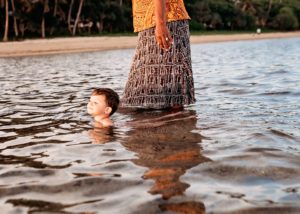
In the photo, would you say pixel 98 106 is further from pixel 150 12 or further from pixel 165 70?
pixel 150 12

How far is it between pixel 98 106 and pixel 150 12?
123 centimetres

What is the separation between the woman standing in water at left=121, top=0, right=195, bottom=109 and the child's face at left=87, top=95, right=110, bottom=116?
1.94ft

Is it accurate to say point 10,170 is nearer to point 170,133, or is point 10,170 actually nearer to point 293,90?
point 170,133

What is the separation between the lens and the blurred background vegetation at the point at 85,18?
40.0 metres

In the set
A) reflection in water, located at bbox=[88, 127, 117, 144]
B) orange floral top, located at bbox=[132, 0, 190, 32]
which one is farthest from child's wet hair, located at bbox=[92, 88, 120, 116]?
orange floral top, located at bbox=[132, 0, 190, 32]

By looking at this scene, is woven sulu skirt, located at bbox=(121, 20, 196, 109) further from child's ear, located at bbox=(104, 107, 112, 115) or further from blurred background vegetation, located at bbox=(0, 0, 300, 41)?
blurred background vegetation, located at bbox=(0, 0, 300, 41)

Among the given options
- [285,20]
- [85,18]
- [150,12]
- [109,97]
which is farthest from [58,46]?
[285,20]

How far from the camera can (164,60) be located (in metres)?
5.36

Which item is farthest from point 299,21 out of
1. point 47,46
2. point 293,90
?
point 293,90

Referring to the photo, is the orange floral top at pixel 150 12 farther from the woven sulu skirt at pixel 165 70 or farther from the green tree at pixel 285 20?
the green tree at pixel 285 20

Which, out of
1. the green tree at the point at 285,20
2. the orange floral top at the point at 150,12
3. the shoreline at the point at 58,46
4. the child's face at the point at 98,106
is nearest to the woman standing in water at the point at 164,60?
the orange floral top at the point at 150,12

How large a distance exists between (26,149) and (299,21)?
8898cm

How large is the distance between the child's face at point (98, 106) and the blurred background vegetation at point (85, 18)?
33981 millimetres

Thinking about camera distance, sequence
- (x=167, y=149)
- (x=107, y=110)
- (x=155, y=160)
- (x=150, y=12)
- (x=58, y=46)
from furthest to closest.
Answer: (x=58, y=46) → (x=150, y=12) → (x=107, y=110) → (x=167, y=149) → (x=155, y=160)
